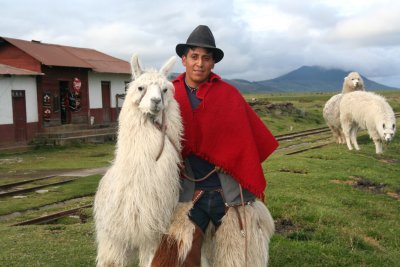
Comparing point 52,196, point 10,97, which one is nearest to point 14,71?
point 10,97

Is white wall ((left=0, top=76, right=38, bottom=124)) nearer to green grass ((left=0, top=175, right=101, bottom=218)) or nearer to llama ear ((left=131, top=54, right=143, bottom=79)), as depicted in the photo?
green grass ((left=0, top=175, right=101, bottom=218))

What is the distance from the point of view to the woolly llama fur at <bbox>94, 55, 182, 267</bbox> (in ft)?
10.6

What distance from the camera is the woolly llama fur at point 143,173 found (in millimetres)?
3238

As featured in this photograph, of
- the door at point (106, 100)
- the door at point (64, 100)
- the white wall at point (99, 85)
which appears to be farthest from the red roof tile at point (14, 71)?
the door at point (106, 100)

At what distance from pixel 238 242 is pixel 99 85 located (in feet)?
82.1

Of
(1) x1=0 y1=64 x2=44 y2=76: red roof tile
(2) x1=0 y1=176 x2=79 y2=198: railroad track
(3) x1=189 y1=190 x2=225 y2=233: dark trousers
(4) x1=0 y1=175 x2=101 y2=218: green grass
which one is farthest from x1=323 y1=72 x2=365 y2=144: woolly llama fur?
(3) x1=189 y1=190 x2=225 y2=233: dark trousers

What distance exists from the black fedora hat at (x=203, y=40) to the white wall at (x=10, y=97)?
1880 cm

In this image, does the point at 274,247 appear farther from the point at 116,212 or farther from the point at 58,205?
the point at 58,205

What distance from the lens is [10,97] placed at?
20891 millimetres

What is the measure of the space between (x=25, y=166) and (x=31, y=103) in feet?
23.1

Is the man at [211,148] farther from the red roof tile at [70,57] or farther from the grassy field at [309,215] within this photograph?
the red roof tile at [70,57]

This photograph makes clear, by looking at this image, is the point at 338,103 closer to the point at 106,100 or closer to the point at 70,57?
the point at 106,100

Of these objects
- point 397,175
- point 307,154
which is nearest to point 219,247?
point 397,175

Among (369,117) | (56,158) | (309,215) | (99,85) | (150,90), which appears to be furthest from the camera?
(99,85)
